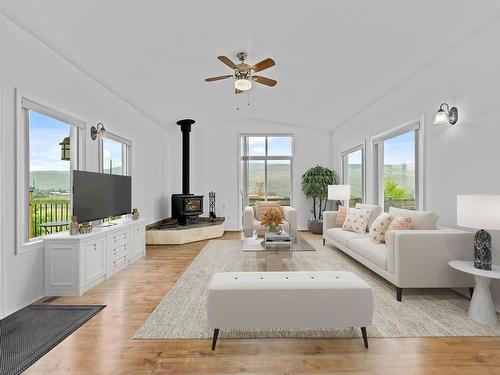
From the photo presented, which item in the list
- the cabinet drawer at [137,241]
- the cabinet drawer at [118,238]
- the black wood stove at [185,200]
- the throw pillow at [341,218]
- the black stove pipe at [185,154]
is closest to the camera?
the cabinet drawer at [118,238]

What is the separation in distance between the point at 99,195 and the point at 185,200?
278 cm

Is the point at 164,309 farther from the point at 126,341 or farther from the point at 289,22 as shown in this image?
the point at 289,22

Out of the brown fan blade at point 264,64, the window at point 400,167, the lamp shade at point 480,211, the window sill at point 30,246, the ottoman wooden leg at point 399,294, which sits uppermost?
the brown fan blade at point 264,64

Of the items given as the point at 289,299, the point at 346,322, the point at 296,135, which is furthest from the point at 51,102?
the point at 296,135

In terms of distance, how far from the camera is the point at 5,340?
2225 mm

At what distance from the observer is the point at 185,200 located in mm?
6613

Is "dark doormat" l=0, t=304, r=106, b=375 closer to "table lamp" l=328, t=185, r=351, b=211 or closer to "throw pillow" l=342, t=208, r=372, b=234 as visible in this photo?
"throw pillow" l=342, t=208, r=372, b=234

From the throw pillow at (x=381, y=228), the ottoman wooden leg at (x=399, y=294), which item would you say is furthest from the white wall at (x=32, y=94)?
the throw pillow at (x=381, y=228)

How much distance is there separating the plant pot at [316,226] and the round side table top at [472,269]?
436 centimetres

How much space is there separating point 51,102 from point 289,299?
3387 millimetres

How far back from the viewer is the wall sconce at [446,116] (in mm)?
3279

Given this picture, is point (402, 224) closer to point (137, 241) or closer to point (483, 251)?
point (483, 251)

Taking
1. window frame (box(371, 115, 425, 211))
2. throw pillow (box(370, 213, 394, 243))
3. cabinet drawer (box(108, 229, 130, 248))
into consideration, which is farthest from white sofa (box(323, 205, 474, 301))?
cabinet drawer (box(108, 229, 130, 248))

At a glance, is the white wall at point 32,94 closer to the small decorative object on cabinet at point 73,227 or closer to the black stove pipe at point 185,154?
the small decorative object on cabinet at point 73,227
